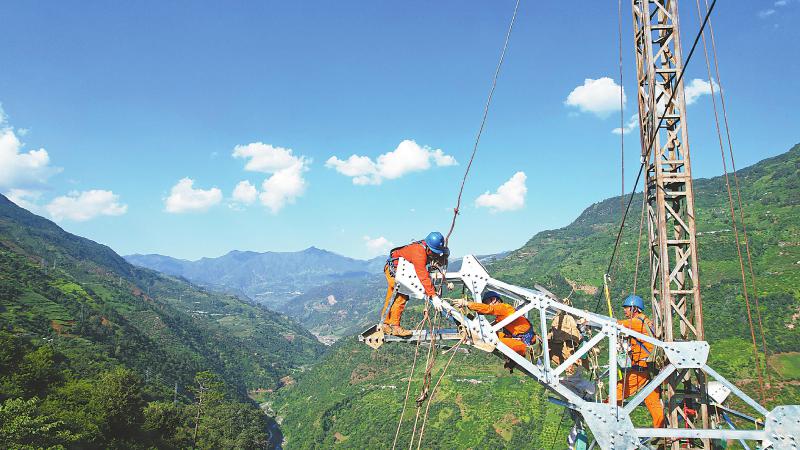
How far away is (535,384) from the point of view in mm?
81500

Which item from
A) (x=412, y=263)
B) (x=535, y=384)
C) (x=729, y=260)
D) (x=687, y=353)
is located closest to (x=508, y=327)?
(x=412, y=263)

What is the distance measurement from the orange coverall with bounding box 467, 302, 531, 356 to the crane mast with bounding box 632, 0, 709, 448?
107 inches

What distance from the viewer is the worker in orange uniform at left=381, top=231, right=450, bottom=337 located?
809 cm

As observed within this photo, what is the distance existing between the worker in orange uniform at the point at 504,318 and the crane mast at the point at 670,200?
8.63 feet

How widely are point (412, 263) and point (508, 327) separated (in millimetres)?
2411

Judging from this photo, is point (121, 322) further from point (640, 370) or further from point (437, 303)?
point (640, 370)

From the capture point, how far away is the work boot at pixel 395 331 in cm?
834

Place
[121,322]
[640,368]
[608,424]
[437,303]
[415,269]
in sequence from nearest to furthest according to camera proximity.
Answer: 1. [608,424]
2. [437,303]
3. [415,269]
4. [640,368]
5. [121,322]

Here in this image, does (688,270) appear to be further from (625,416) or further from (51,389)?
(51,389)

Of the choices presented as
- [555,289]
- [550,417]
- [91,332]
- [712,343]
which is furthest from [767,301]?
[91,332]

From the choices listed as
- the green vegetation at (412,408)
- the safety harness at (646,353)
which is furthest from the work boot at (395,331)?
the green vegetation at (412,408)

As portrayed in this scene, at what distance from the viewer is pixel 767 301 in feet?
220

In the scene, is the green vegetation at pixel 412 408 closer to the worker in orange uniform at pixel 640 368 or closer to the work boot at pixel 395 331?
the worker in orange uniform at pixel 640 368

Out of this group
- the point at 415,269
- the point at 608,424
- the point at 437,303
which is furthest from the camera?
the point at 415,269
